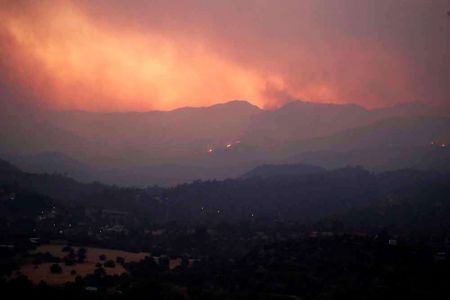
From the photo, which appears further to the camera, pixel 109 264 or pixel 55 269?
pixel 109 264

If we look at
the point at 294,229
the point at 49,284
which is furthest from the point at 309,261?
the point at 294,229

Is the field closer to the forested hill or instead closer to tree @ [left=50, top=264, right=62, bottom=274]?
tree @ [left=50, top=264, right=62, bottom=274]

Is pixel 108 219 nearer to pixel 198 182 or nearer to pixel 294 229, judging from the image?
pixel 294 229

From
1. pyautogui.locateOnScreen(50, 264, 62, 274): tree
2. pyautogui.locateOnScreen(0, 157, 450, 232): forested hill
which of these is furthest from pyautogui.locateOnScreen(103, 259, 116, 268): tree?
pyautogui.locateOnScreen(0, 157, 450, 232): forested hill

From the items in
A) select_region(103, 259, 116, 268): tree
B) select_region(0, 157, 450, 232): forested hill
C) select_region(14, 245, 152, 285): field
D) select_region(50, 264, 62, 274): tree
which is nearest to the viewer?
select_region(14, 245, 152, 285): field

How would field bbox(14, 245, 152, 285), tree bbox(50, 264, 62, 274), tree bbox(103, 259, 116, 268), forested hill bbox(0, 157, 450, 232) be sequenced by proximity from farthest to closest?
forested hill bbox(0, 157, 450, 232)
tree bbox(103, 259, 116, 268)
tree bbox(50, 264, 62, 274)
field bbox(14, 245, 152, 285)

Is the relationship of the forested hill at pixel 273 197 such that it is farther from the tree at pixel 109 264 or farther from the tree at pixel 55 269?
the tree at pixel 55 269

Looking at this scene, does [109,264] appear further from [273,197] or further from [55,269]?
[273,197]

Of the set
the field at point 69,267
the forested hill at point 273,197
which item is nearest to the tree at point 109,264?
the field at point 69,267

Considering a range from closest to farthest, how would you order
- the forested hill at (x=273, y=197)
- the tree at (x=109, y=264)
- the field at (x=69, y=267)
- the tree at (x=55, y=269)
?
1. the field at (x=69, y=267)
2. the tree at (x=55, y=269)
3. the tree at (x=109, y=264)
4. the forested hill at (x=273, y=197)

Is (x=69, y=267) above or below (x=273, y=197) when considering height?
below

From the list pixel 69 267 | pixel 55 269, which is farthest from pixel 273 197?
pixel 55 269
